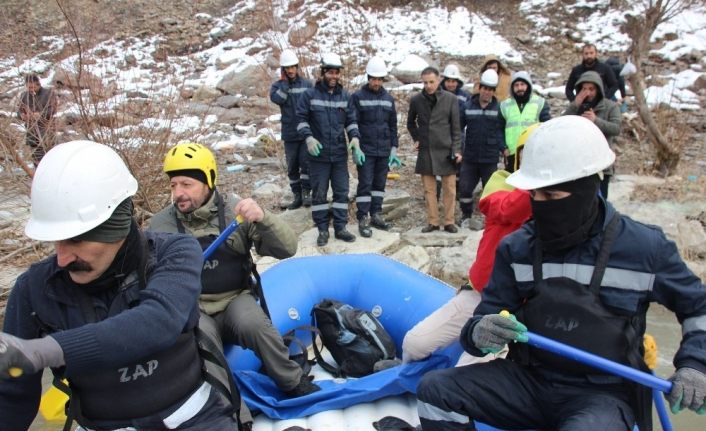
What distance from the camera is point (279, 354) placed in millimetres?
2516

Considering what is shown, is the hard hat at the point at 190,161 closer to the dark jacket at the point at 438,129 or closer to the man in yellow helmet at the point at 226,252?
the man in yellow helmet at the point at 226,252

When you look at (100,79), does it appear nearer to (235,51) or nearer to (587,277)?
(587,277)

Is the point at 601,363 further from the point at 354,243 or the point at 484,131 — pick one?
the point at 484,131

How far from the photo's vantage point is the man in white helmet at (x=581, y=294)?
5.75 ft

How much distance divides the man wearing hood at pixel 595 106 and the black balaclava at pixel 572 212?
295 centimetres

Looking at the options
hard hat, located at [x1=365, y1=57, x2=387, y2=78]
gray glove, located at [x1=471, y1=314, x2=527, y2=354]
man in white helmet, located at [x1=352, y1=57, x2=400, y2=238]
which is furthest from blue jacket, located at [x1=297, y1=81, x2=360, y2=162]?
gray glove, located at [x1=471, y1=314, x2=527, y2=354]

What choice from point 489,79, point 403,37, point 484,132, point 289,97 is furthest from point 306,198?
point 403,37

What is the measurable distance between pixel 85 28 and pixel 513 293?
17.7 feet

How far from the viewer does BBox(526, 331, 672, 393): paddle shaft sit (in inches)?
64.4

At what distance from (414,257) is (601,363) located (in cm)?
313

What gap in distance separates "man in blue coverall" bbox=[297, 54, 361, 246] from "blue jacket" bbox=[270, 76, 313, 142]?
23.7 inches

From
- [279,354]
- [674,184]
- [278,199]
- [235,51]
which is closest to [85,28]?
[278,199]

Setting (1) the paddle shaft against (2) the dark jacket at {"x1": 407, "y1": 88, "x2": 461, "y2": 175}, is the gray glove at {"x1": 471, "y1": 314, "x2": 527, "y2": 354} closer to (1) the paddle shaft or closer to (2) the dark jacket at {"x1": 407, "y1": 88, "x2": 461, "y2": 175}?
(1) the paddle shaft

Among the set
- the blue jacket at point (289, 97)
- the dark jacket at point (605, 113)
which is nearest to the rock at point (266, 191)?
the blue jacket at point (289, 97)
